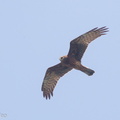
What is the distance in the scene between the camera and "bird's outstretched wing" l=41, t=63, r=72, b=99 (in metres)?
20.1

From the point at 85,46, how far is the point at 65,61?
959 millimetres

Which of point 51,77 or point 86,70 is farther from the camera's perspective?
point 51,77

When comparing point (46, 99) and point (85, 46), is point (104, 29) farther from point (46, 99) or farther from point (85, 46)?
point (46, 99)

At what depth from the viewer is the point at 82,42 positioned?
19328 mm

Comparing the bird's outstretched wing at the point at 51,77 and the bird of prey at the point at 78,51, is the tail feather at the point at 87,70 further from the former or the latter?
the bird's outstretched wing at the point at 51,77

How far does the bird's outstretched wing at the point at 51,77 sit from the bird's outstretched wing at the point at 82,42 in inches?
33.6

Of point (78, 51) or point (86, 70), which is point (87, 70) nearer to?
point (86, 70)

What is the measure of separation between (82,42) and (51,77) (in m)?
2.07

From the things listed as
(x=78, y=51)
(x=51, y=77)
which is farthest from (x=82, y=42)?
(x=51, y=77)

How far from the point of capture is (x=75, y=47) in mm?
19438

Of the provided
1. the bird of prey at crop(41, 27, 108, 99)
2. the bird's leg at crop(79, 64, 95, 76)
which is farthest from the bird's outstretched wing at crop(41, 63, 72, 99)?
the bird's leg at crop(79, 64, 95, 76)

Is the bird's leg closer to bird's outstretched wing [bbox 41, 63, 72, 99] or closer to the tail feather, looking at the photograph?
the tail feather

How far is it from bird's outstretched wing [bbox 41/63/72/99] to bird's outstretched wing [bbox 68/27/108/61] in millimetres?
854

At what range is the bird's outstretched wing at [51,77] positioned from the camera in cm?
2012
